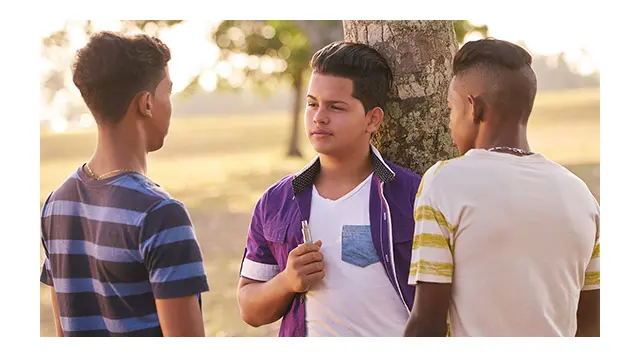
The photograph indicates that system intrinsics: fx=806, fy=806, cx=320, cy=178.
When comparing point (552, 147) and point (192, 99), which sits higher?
point (192, 99)

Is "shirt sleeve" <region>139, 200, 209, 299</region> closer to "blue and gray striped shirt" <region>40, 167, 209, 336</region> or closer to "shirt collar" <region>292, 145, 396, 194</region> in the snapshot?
"blue and gray striped shirt" <region>40, 167, 209, 336</region>

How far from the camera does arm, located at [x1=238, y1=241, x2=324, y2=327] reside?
287cm

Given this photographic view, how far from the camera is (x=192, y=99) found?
4.50 m

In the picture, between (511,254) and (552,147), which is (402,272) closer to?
(511,254)

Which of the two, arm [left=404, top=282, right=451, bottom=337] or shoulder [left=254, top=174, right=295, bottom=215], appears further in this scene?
shoulder [left=254, top=174, right=295, bottom=215]

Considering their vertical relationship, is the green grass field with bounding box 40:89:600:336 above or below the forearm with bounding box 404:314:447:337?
above

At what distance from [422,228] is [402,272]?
1.06 ft

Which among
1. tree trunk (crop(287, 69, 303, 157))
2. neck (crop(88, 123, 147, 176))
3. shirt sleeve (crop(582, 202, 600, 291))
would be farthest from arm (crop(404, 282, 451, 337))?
tree trunk (crop(287, 69, 303, 157))

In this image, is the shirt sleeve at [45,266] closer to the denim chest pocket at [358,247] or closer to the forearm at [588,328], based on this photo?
the denim chest pocket at [358,247]

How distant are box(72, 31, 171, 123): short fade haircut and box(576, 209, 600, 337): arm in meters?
1.62
